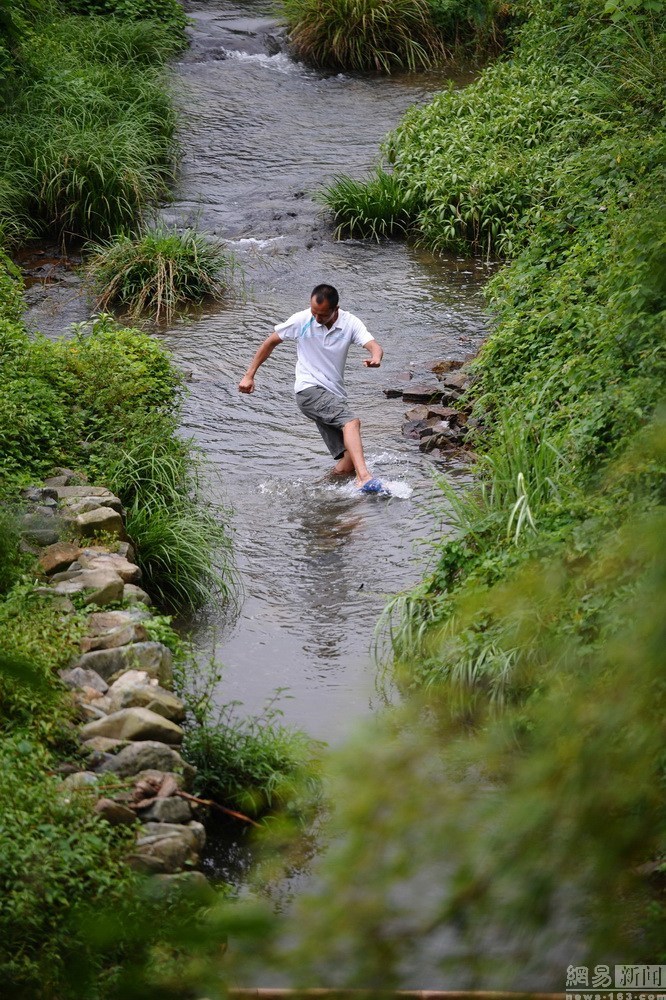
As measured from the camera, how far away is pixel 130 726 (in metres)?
5.16

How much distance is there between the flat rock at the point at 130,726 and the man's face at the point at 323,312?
14.3ft

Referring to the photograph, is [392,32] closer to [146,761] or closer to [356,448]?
[356,448]

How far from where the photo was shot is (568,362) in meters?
7.87

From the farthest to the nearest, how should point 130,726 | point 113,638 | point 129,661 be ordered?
point 113,638
point 129,661
point 130,726

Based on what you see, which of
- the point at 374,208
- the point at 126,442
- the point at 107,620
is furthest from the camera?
the point at 374,208

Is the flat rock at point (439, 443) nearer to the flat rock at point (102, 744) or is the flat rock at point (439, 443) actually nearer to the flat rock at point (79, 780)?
the flat rock at point (102, 744)

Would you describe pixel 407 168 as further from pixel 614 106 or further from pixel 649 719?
pixel 649 719

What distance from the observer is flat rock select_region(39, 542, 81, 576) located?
636cm

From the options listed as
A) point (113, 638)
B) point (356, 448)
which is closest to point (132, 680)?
point (113, 638)

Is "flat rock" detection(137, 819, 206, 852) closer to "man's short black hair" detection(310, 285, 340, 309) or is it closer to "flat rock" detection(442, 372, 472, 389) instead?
"man's short black hair" detection(310, 285, 340, 309)

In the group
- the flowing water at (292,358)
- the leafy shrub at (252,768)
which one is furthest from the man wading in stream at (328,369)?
the leafy shrub at (252,768)

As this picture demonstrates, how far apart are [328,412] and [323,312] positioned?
77 centimetres

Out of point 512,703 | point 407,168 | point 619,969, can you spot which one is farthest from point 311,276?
point 619,969

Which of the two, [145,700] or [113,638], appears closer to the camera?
[145,700]
